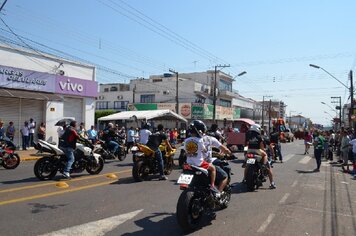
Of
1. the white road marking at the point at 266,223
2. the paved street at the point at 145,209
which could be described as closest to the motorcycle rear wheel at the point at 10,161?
the paved street at the point at 145,209

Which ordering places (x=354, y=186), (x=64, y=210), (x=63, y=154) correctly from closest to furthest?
(x=64, y=210)
(x=63, y=154)
(x=354, y=186)

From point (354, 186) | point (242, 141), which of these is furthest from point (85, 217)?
point (242, 141)

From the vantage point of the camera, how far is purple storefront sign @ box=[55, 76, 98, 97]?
2461 centimetres

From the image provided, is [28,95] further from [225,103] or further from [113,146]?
[225,103]

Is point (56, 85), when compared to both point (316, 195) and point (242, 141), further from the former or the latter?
point (316, 195)

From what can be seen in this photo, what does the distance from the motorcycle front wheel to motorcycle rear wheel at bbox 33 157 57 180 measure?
5920 millimetres

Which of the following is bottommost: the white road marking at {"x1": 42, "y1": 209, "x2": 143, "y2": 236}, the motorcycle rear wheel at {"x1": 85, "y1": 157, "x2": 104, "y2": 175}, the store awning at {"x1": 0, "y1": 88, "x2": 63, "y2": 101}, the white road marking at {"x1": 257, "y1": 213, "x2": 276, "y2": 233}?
the white road marking at {"x1": 257, "y1": 213, "x2": 276, "y2": 233}

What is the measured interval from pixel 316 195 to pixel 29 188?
734 centimetres

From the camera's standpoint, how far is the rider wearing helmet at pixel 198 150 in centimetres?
662

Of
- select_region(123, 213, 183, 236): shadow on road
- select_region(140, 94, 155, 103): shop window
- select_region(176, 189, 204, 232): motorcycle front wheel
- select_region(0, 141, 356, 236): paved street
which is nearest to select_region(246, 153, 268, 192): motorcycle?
select_region(0, 141, 356, 236): paved street

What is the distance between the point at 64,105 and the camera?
25.5m

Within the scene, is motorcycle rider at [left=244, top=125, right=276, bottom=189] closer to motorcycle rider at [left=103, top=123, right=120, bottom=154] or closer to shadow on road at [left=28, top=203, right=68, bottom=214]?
shadow on road at [left=28, top=203, right=68, bottom=214]

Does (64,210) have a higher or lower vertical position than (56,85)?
lower

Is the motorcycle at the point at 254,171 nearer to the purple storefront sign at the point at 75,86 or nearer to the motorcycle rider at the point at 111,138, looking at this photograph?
the motorcycle rider at the point at 111,138
